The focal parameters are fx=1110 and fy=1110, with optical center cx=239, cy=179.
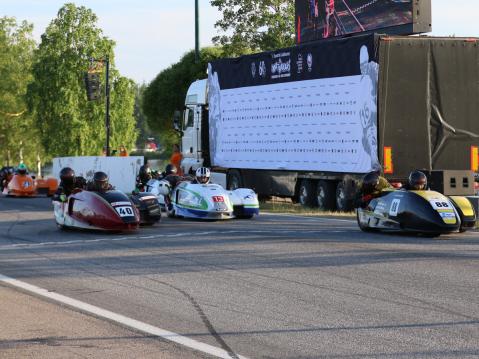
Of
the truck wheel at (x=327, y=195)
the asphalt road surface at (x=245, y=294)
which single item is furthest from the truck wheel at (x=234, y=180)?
the asphalt road surface at (x=245, y=294)

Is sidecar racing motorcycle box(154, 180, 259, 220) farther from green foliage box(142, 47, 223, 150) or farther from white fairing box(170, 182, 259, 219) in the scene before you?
green foliage box(142, 47, 223, 150)

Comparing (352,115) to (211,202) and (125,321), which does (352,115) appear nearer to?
(211,202)

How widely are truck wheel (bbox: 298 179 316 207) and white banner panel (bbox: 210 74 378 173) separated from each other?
0.45m

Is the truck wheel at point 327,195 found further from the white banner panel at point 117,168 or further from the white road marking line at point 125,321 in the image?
the white road marking line at point 125,321

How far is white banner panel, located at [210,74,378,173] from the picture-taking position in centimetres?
2419

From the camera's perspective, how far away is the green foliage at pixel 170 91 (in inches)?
2232

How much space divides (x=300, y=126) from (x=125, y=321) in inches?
720

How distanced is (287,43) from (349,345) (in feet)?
151

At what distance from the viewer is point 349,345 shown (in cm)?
820

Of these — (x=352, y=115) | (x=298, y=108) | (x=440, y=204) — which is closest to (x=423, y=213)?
(x=440, y=204)

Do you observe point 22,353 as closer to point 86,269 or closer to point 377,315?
point 377,315

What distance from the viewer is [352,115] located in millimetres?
24547

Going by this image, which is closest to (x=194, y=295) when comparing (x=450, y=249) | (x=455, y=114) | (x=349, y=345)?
(x=349, y=345)

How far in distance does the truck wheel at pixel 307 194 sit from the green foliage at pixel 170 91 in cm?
2677
